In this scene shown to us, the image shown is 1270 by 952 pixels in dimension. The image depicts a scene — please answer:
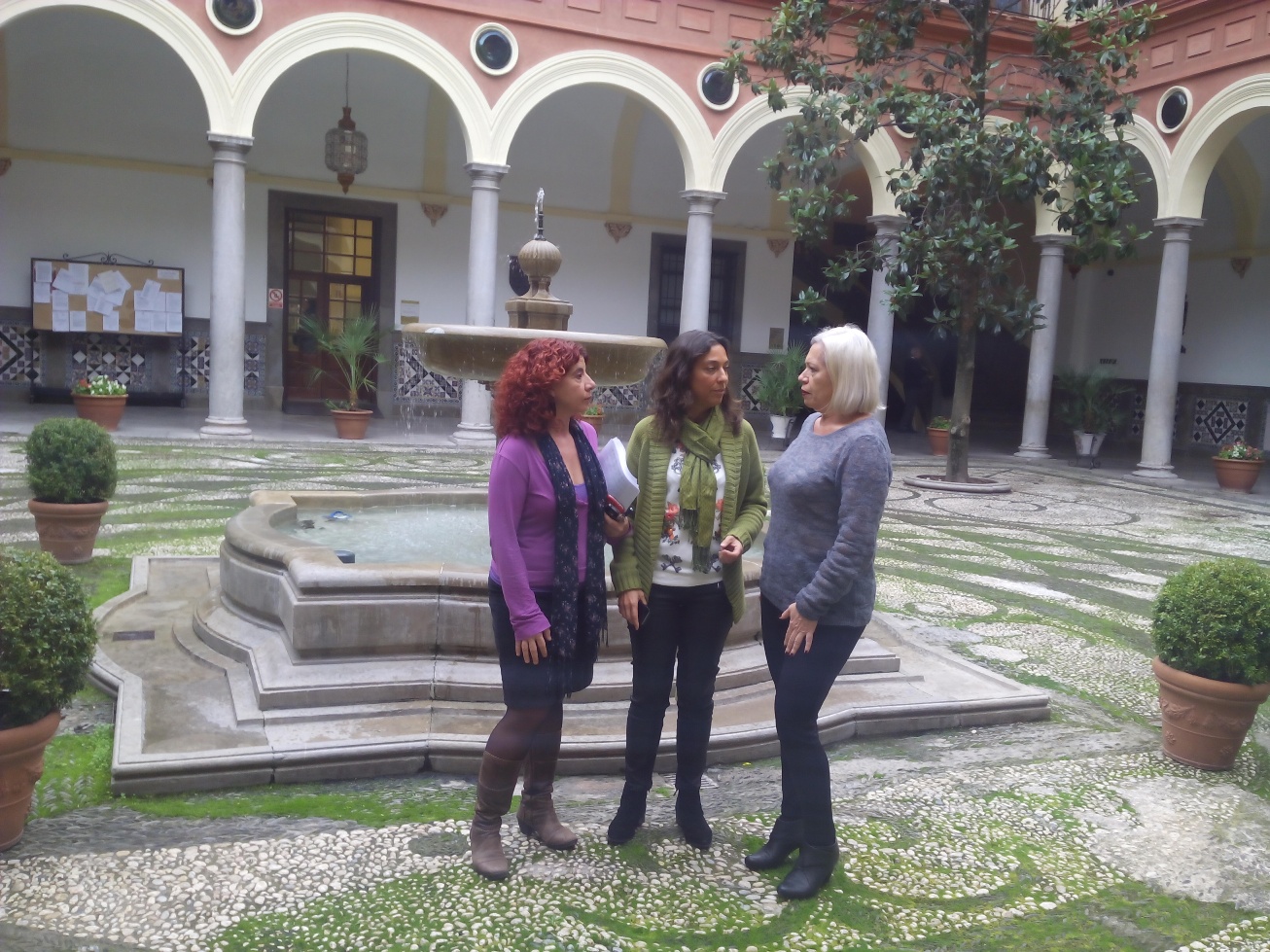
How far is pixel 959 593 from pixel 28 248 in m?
13.7

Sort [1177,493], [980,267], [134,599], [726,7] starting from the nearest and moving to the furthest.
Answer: [134,599] → [980,267] → [1177,493] → [726,7]

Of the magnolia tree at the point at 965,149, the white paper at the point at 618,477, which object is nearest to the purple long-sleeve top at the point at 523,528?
the white paper at the point at 618,477

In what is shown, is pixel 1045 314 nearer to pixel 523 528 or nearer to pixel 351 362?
pixel 351 362

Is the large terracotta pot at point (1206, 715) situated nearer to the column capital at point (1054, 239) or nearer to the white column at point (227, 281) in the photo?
the white column at point (227, 281)

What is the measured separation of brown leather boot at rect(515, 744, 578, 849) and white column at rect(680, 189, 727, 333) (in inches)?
465

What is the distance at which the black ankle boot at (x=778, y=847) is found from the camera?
3.14m

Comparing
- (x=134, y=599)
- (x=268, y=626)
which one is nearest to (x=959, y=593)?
(x=268, y=626)

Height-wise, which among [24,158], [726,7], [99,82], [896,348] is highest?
[726,7]

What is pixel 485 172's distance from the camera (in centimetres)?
1360

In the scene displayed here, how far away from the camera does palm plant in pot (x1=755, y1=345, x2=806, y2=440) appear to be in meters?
15.6

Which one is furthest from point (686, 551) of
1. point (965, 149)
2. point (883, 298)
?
point (883, 298)

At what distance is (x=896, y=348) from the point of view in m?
21.8

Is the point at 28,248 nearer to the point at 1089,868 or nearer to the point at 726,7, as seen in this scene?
the point at 726,7

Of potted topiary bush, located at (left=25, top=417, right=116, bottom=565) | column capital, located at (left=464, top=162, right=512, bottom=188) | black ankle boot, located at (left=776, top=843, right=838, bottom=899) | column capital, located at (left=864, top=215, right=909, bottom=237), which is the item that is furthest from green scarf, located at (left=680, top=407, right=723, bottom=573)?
column capital, located at (left=864, top=215, right=909, bottom=237)
